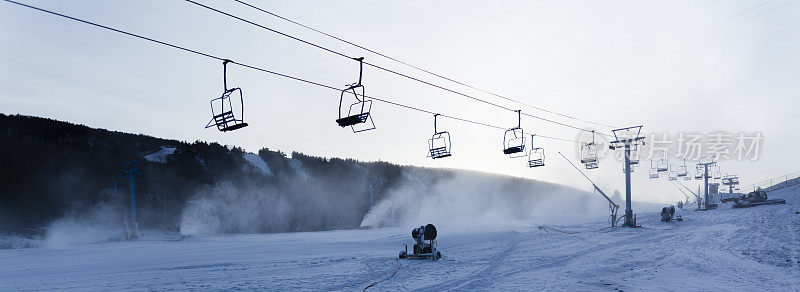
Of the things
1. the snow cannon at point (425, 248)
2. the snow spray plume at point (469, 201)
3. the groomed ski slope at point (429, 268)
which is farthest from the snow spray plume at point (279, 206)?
the snow cannon at point (425, 248)

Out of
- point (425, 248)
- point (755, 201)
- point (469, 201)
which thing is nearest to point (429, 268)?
point (425, 248)

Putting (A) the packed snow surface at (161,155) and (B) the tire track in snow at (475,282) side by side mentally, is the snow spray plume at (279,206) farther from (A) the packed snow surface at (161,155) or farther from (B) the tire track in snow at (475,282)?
(B) the tire track in snow at (475,282)

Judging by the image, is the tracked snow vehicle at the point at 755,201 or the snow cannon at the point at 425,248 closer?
A: the snow cannon at the point at 425,248

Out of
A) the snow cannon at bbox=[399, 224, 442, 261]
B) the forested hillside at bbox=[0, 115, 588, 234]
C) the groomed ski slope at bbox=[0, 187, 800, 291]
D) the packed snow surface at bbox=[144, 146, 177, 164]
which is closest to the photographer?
the groomed ski slope at bbox=[0, 187, 800, 291]

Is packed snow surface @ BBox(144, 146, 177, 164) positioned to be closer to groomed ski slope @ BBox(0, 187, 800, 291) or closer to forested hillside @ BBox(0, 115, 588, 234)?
forested hillside @ BBox(0, 115, 588, 234)

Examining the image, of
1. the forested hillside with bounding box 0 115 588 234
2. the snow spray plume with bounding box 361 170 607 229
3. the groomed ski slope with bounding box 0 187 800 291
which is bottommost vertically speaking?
the snow spray plume with bounding box 361 170 607 229

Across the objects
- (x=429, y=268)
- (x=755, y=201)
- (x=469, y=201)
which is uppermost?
(x=429, y=268)

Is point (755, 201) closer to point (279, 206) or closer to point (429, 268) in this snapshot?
point (279, 206)

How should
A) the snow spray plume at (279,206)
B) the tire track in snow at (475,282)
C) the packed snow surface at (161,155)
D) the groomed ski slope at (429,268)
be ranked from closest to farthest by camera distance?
the tire track in snow at (475,282), the groomed ski slope at (429,268), the packed snow surface at (161,155), the snow spray plume at (279,206)

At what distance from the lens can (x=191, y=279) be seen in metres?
17.1

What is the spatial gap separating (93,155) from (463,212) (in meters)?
68.3

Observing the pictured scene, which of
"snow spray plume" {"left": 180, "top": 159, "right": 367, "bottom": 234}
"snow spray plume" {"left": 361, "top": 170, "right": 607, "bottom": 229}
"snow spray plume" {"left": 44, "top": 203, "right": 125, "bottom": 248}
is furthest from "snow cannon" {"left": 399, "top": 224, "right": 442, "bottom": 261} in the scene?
"snow spray plume" {"left": 361, "top": 170, "right": 607, "bottom": 229}

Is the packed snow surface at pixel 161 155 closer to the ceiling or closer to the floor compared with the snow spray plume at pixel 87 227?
closer to the ceiling

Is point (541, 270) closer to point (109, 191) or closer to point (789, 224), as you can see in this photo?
point (789, 224)
